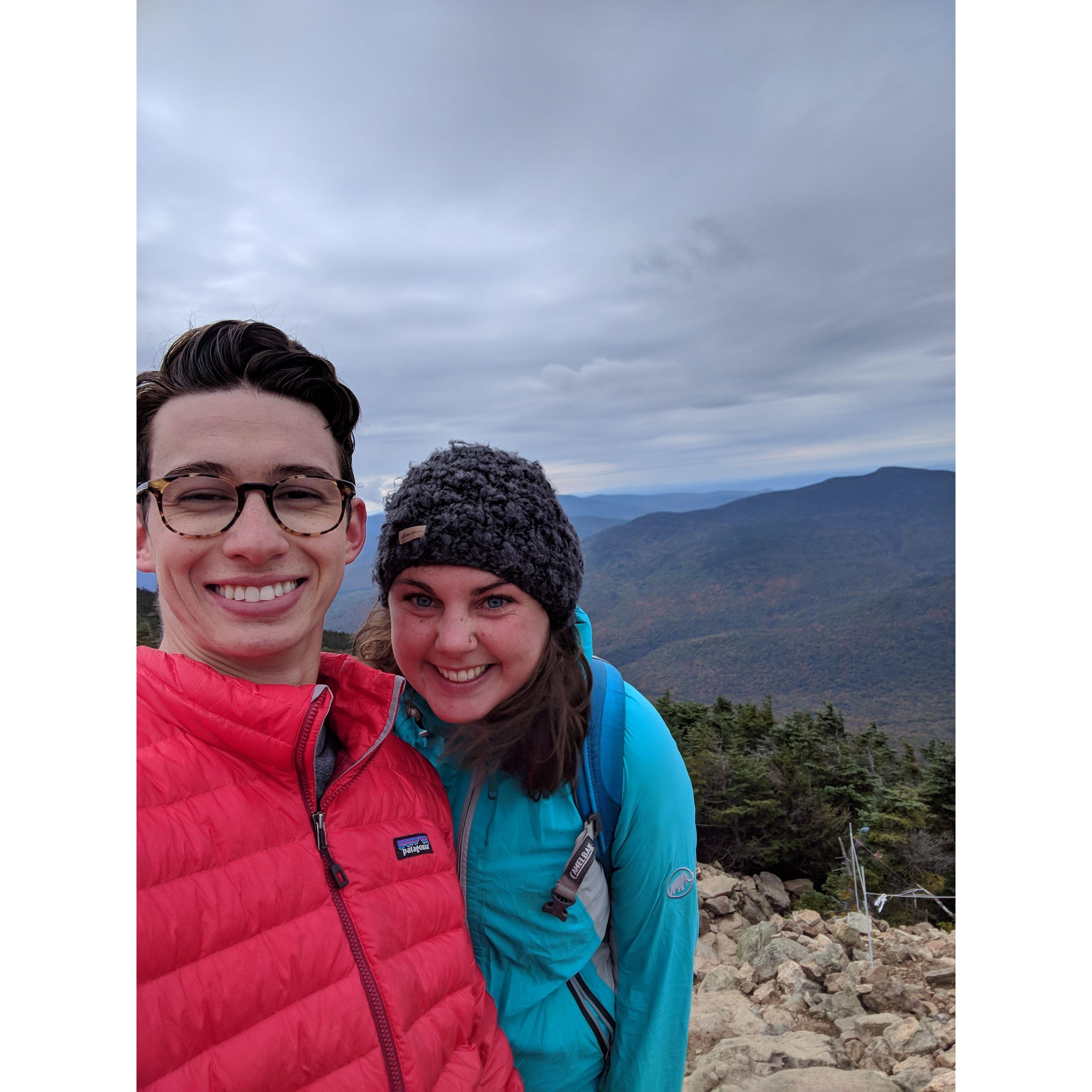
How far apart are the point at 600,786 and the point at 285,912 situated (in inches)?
36.9

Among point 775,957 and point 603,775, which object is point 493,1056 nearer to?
point 603,775

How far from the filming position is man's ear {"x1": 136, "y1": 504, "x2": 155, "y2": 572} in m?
1.42

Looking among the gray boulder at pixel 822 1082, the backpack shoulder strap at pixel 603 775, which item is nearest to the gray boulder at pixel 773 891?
the gray boulder at pixel 822 1082

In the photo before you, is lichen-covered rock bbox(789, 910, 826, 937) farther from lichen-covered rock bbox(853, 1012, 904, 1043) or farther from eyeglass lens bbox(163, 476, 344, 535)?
eyeglass lens bbox(163, 476, 344, 535)

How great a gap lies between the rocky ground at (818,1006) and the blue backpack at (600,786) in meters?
2.79

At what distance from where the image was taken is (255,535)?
1371mm

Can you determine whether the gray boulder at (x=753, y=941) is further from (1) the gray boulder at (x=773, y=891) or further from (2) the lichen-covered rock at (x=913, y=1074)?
(1) the gray boulder at (x=773, y=891)

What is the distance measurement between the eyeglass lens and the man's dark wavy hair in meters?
0.12

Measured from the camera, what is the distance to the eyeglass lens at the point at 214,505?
1376 mm

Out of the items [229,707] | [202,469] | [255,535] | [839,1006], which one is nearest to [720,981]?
[839,1006]

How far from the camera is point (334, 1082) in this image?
3.89ft

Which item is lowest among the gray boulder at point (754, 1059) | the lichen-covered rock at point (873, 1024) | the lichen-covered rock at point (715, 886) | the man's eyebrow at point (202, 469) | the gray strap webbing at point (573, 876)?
the lichen-covered rock at point (715, 886)
